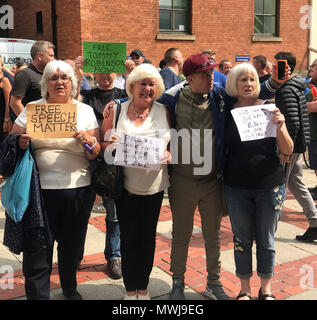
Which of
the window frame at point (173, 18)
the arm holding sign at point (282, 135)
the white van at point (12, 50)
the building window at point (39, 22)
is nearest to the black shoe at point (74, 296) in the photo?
the arm holding sign at point (282, 135)

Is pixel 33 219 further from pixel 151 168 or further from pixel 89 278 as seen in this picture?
pixel 89 278

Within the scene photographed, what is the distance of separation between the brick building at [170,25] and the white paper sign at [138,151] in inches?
417

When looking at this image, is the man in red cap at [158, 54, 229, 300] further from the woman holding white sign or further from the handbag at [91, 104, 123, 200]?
the handbag at [91, 104, 123, 200]

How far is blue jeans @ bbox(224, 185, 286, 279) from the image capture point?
Answer: 3148 millimetres

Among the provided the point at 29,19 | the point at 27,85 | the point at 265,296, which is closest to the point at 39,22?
the point at 29,19

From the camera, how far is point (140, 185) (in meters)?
3.10

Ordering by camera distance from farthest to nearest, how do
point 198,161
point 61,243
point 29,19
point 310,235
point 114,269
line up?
1. point 29,19
2. point 310,235
3. point 114,269
4. point 61,243
5. point 198,161

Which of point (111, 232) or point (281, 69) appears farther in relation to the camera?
point (111, 232)

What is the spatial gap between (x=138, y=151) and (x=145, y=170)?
0.58 feet

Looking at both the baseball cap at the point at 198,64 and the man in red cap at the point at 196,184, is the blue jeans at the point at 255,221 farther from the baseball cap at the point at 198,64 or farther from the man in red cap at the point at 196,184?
the baseball cap at the point at 198,64

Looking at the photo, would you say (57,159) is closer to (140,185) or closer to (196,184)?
(140,185)

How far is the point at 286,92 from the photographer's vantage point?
3641 mm

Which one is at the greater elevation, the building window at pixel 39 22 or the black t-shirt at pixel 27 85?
the building window at pixel 39 22

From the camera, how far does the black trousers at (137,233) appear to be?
10.4 ft
